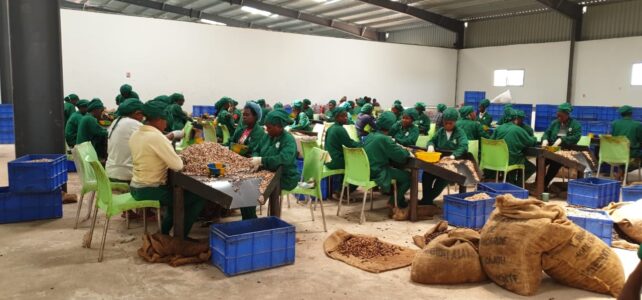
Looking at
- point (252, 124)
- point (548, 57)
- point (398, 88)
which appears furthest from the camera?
point (398, 88)

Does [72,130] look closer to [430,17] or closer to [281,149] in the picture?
[281,149]

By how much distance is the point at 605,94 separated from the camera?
41.8 ft

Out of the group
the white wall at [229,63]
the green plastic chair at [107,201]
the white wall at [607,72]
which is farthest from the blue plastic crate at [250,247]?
the white wall at [607,72]

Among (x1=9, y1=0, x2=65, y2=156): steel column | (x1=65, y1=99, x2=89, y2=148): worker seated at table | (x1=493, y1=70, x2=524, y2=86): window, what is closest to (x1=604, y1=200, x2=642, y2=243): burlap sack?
(x1=9, y1=0, x2=65, y2=156): steel column

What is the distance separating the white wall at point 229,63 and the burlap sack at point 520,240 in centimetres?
984

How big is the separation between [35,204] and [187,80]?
745 centimetres

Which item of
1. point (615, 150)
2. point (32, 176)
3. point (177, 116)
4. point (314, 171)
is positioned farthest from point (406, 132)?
point (32, 176)

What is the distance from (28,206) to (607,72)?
13315 mm

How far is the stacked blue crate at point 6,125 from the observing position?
9.99m

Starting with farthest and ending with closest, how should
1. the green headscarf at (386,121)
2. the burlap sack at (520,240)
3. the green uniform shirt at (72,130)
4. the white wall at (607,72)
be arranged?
the white wall at (607,72)
the green uniform shirt at (72,130)
the green headscarf at (386,121)
the burlap sack at (520,240)

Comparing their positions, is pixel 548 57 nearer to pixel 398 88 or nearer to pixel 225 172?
pixel 398 88

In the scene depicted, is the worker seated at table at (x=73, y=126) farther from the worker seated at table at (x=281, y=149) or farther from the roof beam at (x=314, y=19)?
the roof beam at (x=314, y=19)

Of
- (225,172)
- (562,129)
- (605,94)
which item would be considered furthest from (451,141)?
(605,94)

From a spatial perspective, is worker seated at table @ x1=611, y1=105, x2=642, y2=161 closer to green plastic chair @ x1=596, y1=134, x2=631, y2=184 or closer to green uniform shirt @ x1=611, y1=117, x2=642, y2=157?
green uniform shirt @ x1=611, y1=117, x2=642, y2=157
